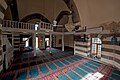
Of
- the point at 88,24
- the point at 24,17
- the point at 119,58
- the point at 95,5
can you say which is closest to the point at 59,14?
the point at 24,17

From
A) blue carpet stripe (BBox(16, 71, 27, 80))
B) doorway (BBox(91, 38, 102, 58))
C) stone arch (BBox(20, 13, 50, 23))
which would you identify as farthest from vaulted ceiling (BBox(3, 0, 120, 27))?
blue carpet stripe (BBox(16, 71, 27, 80))

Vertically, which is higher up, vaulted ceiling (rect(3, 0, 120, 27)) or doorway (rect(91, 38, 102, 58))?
Result: vaulted ceiling (rect(3, 0, 120, 27))

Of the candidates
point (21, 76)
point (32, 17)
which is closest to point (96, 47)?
point (21, 76)

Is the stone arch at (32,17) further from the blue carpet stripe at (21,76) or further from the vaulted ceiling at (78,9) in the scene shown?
the blue carpet stripe at (21,76)

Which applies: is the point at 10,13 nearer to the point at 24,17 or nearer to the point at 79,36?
the point at 24,17

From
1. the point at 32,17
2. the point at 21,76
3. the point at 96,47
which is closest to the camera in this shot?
the point at 21,76

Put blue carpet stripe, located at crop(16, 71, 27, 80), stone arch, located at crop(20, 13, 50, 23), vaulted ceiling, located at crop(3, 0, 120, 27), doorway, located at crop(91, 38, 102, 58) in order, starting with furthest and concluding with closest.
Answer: stone arch, located at crop(20, 13, 50, 23), doorway, located at crop(91, 38, 102, 58), vaulted ceiling, located at crop(3, 0, 120, 27), blue carpet stripe, located at crop(16, 71, 27, 80)

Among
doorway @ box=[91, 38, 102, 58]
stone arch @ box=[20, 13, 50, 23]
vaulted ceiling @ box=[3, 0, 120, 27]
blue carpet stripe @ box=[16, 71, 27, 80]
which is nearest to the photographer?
blue carpet stripe @ box=[16, 71, 27, 80]

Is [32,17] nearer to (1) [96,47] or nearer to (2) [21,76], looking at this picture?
(2) [21,76]

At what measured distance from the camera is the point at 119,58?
13.8 feet

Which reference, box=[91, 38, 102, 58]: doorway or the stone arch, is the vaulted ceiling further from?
box=[91, 38, 102, 58]: doorway

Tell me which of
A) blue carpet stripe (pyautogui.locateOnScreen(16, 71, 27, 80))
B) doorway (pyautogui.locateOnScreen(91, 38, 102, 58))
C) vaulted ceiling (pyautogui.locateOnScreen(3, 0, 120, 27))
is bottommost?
blue carpet stripe (pyautogui.locateOnScreen(16, 71, 27, 80))

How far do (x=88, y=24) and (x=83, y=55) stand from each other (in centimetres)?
282

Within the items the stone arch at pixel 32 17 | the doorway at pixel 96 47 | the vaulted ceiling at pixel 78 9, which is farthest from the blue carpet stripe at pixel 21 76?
the stone arch at pixel 32 17
